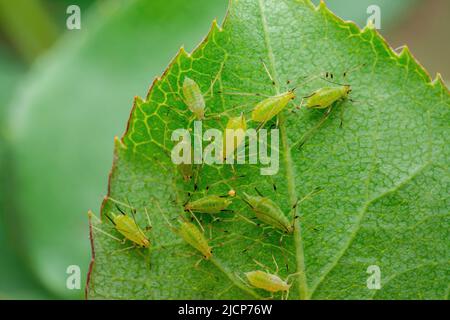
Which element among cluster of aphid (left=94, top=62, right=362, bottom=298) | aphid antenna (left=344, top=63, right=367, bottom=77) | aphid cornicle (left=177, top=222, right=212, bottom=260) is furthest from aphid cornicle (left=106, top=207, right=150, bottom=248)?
aphid antenna (left=344, top=63, right=367, bottom=77)

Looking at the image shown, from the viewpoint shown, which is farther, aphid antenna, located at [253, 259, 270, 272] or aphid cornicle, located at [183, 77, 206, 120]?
aphid antenna, located at [253, 259, 270, 272]

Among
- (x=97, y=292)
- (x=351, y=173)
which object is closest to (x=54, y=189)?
(x=97, y=292)

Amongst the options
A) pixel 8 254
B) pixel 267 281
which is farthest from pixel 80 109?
pixel 267 281

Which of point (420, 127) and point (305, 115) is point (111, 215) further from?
point (420, 127)

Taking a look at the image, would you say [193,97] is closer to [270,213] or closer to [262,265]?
[270,213]

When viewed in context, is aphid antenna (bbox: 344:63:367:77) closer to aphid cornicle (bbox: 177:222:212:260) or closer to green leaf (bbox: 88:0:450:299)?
green leaf (bbox: 88:0:450:299)

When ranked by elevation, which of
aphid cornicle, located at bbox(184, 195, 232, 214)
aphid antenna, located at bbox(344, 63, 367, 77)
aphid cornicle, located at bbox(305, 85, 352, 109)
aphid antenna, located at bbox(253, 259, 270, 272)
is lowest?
aphid antenna, located at bbox(253, 259, 270, 272)

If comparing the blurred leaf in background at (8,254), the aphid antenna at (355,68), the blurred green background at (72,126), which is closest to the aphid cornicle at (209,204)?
the aphid antenna at (355,68)

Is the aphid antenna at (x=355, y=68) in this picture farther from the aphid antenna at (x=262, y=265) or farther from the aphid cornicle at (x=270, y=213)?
the aphid antenna at (x=262, y=265)
